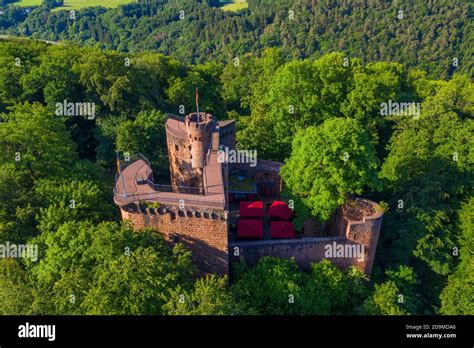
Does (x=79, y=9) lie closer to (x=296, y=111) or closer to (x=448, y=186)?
(x=296, y=111)

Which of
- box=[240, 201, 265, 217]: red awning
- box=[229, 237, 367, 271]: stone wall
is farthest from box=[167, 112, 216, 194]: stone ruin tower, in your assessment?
box=[229, 237, 367, 271]: stone wall

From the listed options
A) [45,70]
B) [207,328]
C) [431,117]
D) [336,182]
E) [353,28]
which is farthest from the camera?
[353,28]

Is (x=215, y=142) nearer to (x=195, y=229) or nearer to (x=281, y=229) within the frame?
(x=195, y=229)

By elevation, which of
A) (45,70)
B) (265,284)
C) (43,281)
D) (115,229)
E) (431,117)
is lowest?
(265,284)

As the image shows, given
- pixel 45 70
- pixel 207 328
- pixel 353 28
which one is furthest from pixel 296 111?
pixel 353 28

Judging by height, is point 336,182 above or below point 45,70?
below

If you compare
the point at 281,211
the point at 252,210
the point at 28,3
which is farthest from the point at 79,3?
the point at 281,211

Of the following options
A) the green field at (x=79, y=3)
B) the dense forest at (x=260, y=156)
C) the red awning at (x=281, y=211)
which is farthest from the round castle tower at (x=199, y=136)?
the green field at (x=79, y=3)

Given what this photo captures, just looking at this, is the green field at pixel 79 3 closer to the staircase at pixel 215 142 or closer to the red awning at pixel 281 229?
the staircase at pixel 215 142
